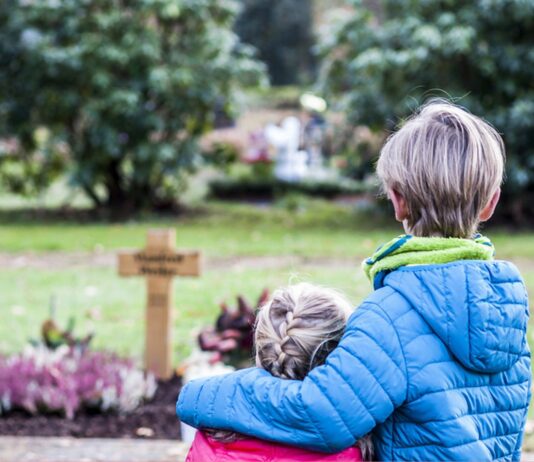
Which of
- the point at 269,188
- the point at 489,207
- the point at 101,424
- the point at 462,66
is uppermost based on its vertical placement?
the point at 462,66

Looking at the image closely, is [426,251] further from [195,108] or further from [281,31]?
[281,31]

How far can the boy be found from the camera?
1964 mm

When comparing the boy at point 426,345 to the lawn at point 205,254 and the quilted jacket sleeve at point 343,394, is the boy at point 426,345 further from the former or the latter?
the lawn at point 205,254

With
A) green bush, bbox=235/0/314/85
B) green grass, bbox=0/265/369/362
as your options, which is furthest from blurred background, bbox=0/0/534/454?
green bush, bbox=235/0/314/85

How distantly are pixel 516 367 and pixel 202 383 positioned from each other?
0.72 m

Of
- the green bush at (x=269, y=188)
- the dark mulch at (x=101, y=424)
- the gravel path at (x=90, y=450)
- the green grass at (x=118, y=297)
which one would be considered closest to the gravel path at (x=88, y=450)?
the gravel path at (x=90, y=450)

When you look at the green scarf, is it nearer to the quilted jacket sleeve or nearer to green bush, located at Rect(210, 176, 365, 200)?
the quilted jacket sleeve

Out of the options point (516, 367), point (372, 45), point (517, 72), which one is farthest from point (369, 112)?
point (516, 367)

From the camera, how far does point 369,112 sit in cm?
1377

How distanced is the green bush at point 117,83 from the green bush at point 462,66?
209 cm

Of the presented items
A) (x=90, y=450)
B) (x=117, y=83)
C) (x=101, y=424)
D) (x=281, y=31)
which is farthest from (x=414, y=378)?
(x=281, y=31)

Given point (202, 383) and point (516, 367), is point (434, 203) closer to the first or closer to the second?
point (516, 367)

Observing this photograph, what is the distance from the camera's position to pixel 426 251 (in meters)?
2.05

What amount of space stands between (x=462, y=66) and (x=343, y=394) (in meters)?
11.8
